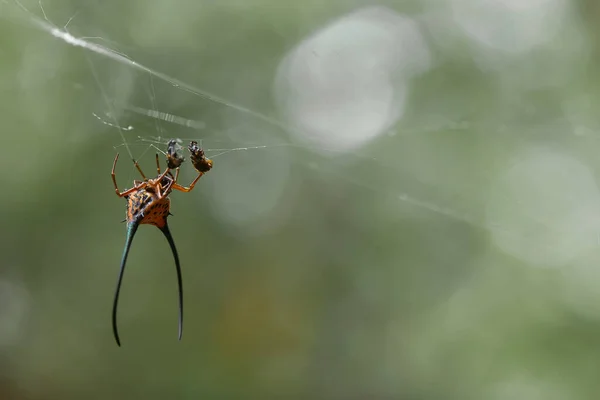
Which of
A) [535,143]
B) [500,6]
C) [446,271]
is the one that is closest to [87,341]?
[446,271]

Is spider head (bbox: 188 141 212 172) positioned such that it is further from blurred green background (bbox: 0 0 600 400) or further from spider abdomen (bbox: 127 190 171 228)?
blurred green background (bbox: 0 0 600 400)

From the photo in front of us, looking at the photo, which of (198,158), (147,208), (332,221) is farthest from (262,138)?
(147,208)

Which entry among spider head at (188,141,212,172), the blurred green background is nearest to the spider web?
the blurred green background

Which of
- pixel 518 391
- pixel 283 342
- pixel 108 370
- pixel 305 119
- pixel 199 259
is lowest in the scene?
pixel 518 391

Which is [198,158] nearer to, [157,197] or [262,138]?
[157,197]

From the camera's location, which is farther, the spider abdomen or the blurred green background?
the blurred green background

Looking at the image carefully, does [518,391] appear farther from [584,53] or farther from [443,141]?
[584,53]

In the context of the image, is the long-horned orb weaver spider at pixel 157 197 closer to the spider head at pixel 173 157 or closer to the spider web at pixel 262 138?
the spider head at pixel 173 157

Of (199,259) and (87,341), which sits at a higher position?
(199,259)
